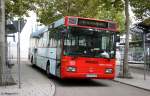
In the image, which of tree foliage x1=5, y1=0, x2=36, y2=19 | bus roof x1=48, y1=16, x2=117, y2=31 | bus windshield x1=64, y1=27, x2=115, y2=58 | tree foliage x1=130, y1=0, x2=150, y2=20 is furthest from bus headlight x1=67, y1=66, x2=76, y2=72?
tree foliage x1=5, y1=0, x2=36, y2=19

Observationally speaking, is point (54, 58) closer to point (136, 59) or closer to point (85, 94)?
point (85, 94)

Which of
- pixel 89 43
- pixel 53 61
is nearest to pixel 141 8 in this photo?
pixel 53 61

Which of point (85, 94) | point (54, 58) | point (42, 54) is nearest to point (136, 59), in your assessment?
point (42, 54)

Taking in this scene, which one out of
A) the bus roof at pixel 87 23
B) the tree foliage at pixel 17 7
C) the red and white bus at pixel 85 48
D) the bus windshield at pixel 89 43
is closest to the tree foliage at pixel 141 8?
the bus roof at pixel 87 23

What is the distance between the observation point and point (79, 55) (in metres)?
17.5

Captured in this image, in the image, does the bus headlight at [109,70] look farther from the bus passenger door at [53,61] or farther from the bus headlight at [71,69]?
the bus passenger door at [53,61]

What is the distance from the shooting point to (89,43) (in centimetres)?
1767

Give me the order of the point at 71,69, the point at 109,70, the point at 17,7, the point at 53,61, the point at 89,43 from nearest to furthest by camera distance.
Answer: the point at 71,69 < the point at 89,43 < the point at 109,70 < the point at 53,61 < the point at 17,7

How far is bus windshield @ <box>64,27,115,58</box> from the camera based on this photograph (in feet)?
57.3

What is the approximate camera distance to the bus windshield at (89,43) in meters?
17.5

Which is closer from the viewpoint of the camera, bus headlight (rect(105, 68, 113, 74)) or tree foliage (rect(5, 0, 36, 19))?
bus headlight (rect(105, 68, 113, 74))

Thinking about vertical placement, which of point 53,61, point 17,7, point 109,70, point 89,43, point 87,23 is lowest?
point 109,70

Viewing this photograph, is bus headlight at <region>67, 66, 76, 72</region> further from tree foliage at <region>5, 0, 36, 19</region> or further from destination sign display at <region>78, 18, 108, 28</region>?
tree foliage at <region>5, 0, 36, 19</region>

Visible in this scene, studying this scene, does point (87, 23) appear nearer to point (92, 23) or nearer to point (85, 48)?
point (92, 23)
